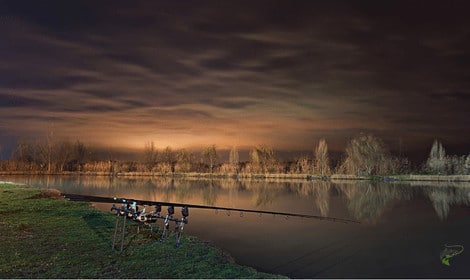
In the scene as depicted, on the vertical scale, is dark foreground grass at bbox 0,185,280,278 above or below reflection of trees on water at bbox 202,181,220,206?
above

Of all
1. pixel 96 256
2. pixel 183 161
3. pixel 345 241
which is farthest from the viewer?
pixel 183 161

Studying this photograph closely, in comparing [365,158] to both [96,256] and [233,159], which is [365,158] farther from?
[96,256]

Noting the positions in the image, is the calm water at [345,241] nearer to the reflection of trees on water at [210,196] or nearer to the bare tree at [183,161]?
the reflection of trees on water at [210,196]

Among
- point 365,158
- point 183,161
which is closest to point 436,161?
point 365,158

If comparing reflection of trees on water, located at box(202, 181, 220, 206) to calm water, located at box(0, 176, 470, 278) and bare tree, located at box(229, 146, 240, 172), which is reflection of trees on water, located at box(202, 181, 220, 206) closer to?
calm water, located at box(0, 176, 470, 278)

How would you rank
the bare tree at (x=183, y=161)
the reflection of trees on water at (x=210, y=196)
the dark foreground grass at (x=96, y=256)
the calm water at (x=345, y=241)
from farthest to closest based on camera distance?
1. the bare tree at (x=183, y=161)
2. the reflection of trees on water at (x=210, y=196)
3. the calm water at (x=345, y=241)
4. the dark foreground grass at (x=96, y=256)

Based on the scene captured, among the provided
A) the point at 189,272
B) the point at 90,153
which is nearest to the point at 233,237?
the point at 189,272

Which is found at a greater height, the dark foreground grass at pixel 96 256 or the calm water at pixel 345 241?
the dark foreground grass at pixel 96 256

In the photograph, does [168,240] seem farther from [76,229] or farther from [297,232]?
[297,232]

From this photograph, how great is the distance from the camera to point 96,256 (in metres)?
10.7

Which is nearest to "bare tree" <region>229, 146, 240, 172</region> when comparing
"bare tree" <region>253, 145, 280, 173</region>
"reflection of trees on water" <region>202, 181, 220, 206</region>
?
"bare tree" <region>253, 145, 280, 173</region>

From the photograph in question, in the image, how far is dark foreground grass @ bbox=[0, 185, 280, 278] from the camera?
9.30 metres

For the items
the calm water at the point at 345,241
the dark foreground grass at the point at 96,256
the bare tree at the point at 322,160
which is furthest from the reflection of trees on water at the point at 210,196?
the bare tree at the point at 322,160

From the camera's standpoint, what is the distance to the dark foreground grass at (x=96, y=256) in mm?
9297
